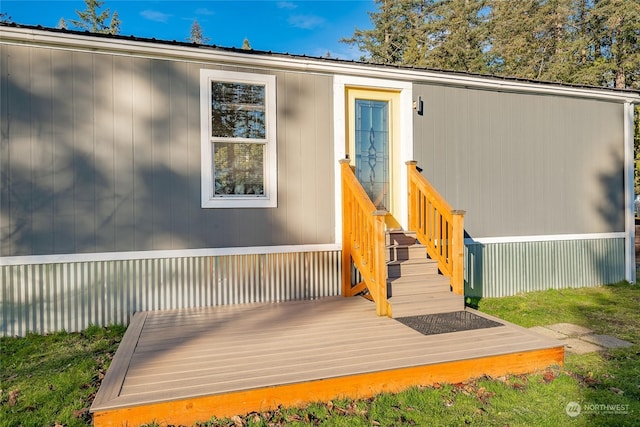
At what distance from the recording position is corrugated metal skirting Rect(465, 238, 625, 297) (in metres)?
6.10

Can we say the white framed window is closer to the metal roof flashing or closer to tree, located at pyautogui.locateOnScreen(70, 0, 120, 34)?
the metal roof flashing

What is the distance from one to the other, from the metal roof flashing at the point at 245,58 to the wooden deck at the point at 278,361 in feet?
9.97

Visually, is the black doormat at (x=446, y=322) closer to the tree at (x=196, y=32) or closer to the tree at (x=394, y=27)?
the tree at (x=394, y=27)

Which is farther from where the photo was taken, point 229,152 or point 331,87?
point 331,87

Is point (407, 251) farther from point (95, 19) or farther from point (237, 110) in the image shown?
point (95, 19)

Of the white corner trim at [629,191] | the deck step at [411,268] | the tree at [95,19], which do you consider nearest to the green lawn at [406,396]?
the deck step at [411,268]

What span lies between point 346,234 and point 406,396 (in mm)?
2550

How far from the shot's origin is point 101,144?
4.52 m

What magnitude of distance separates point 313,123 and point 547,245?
435 cm

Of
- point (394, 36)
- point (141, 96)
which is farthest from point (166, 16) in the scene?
point (141, 96)

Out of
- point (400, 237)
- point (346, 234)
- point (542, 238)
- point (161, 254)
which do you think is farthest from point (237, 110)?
point (542, 238)

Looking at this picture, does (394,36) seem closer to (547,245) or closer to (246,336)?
(547,245)

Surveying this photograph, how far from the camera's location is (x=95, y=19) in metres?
25.2

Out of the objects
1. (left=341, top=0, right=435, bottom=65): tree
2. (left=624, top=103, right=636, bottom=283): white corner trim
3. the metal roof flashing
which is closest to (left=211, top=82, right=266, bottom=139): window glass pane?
the metal roof flashing
